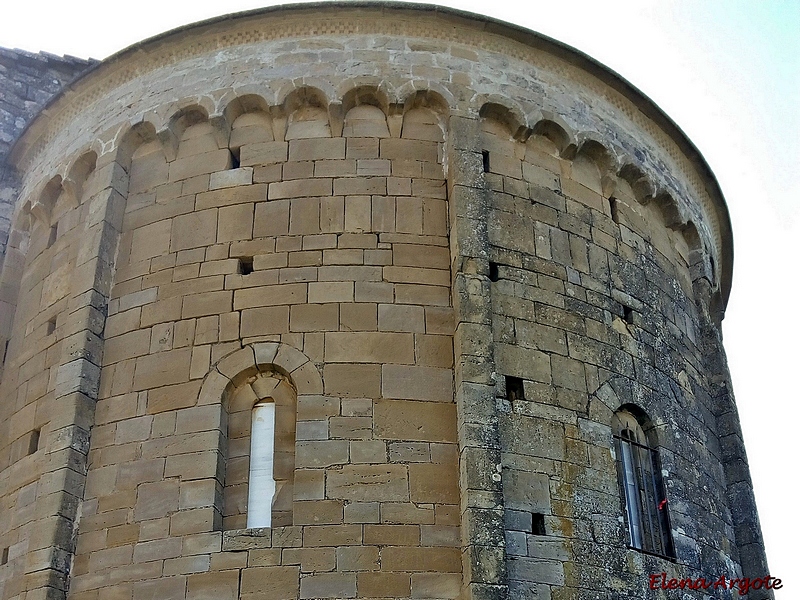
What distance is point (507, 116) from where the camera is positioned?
957 cm

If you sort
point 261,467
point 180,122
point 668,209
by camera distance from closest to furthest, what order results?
point 261,467 < point 180,122 < point 668,209

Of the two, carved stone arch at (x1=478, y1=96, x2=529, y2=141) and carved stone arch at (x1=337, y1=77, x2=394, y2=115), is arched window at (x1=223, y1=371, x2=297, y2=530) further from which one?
carved stone arch at (x1=478, y1=96, x2=529, y2=141)

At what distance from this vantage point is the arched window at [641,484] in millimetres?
8562

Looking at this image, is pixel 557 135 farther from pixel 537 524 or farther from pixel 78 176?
pixel 78 176

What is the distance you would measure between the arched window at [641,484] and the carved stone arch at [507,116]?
3002mm

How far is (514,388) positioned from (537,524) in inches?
47.3

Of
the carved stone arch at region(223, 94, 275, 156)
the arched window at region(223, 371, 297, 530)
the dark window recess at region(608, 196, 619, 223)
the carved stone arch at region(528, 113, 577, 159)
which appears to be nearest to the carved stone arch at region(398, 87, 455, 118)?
the carved stone arch at region(528, 113, 577, 159)

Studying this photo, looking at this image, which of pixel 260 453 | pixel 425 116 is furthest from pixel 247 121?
pixel 260 453

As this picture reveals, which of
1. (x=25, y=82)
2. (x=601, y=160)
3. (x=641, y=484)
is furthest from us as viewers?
(x=25, y=82)

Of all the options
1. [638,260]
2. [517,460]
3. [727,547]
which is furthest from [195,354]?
[727,547]

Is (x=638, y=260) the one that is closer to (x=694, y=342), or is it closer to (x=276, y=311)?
(x=694, y=342)

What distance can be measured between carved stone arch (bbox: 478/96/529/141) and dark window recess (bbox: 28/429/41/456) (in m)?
5.36

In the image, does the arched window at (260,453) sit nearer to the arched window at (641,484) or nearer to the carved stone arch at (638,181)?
the arched window at (641,484)

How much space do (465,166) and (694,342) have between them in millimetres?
3683
